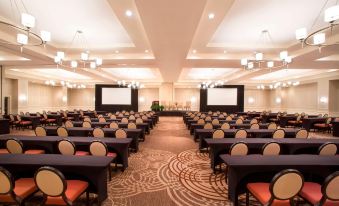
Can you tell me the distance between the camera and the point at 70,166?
3041 mm

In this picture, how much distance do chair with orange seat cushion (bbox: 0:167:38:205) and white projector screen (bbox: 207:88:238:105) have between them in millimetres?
21929

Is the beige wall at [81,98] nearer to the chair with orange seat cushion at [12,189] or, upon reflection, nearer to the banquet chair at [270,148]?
the chair with orange seat cushion at [12,189]

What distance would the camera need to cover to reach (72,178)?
338cm

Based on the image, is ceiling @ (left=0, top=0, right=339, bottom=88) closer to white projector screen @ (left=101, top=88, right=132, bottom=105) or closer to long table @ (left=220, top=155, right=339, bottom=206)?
long table @ (left=220, top=155, right=339, bottom=206)

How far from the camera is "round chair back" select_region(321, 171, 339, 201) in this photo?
7.57 feet

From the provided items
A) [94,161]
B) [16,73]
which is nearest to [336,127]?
[94,161]

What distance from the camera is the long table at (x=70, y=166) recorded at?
10.0 ft

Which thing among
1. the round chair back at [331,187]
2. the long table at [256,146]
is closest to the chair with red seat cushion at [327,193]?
the round chair back at [331,187]

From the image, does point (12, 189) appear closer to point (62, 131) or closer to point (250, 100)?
point (62, 131)

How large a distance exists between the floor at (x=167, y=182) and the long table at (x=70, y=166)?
1.29ft

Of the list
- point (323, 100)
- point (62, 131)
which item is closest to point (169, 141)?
point (62, 131)

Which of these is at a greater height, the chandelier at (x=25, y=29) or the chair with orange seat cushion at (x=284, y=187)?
the chandelier at (x=25, y=29)

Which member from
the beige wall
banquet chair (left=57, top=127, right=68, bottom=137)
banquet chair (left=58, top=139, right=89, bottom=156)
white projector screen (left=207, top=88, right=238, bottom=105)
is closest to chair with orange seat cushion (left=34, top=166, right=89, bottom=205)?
banquet chair (left=58, top=139, right=89, bottom=156)

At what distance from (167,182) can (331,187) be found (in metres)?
2.72
